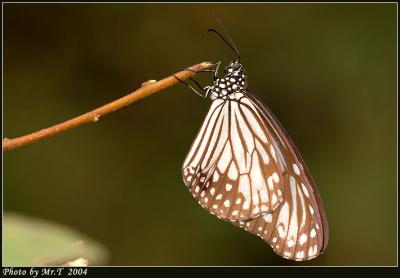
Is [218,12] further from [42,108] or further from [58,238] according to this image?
[58,238]

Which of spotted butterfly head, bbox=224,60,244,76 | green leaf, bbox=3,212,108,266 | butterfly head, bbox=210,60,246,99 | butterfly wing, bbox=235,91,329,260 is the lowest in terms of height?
green leaf, bbox=3,212,108,266

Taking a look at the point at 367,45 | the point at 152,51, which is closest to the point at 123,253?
the point at 152,51

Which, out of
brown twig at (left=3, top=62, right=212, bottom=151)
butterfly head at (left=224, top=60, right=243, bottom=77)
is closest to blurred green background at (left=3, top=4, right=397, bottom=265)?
butterfly head at (left=224, top=60, right=243, bottom=77)

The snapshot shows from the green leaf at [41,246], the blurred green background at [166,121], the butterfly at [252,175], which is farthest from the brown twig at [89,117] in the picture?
the blurred green background at [166,121]

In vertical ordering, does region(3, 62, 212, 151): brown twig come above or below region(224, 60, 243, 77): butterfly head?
below

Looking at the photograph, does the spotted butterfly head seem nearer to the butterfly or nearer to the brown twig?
the butterfly

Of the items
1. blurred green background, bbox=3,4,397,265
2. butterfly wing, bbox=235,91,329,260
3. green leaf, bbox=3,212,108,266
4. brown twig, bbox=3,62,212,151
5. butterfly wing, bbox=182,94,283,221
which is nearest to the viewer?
green leaf, bbox=3,212,108,266
